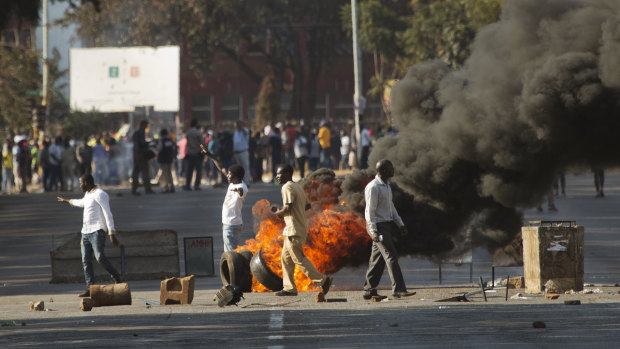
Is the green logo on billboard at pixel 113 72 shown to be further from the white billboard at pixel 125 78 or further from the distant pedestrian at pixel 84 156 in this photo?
the distant pedestrian at pixel 84 156

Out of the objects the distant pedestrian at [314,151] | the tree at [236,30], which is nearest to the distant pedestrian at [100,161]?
the distant pedestrian at [314,151]

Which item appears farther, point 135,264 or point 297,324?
point 135,264

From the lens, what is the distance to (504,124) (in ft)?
50.5

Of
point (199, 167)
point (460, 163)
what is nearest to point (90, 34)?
point (199, 167)

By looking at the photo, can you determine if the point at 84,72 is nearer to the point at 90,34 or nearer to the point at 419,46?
the point at 90,34

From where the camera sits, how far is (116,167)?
1474 inches

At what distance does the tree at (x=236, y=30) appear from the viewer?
53.4 metres

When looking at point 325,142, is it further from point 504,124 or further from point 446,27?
point 504,124

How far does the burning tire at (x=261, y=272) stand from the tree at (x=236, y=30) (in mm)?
37905

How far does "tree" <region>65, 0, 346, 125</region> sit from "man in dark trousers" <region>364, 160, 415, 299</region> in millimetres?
38881

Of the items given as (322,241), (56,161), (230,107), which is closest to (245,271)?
(322,241)

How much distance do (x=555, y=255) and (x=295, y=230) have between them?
3.30 m

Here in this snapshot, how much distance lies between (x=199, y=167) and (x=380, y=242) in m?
18.5

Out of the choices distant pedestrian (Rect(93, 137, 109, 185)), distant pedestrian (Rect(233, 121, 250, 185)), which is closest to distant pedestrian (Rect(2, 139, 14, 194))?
distant pedestrian (Rect(93, 137, 109, 185))
